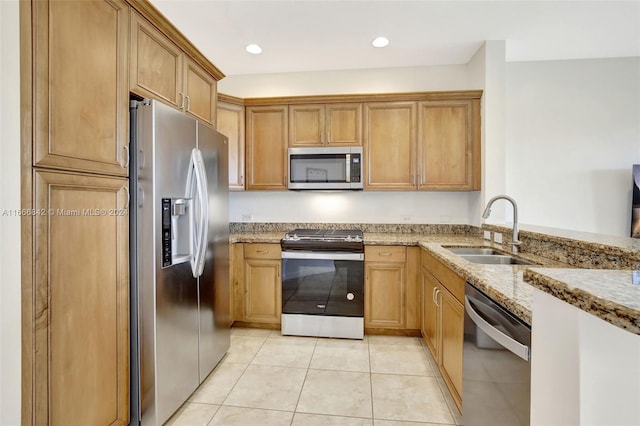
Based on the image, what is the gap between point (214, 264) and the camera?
2.14 m

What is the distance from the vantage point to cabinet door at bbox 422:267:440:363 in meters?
2.18

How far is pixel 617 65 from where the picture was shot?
3.08 m

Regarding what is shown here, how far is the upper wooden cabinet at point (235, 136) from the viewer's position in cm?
307

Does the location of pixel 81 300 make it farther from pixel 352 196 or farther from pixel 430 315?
pixel 352 196

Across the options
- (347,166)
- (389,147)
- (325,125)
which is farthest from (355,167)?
(325,125)

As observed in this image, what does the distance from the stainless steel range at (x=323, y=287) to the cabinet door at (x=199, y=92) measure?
130 cm

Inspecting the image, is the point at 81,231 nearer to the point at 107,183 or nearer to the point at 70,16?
the point at 107,183

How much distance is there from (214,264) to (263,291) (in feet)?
2.93

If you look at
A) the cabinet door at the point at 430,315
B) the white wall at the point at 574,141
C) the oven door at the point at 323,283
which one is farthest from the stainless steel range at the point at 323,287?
the white wall at the point at 574,141

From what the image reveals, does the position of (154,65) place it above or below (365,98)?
below

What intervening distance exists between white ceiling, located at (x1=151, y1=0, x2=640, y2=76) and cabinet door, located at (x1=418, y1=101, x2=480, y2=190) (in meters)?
0.59

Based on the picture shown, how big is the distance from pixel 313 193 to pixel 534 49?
265 centimetres

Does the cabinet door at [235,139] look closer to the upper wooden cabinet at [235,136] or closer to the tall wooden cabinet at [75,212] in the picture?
the upper wooden cabinet at [235,136]

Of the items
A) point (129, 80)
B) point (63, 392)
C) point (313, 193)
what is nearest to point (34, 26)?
point (129, 80)
